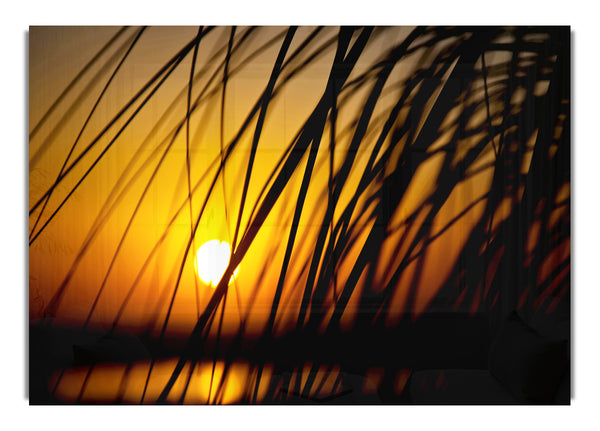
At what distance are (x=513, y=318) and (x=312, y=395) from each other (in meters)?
1.15

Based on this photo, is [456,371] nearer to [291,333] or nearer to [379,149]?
[291,333]

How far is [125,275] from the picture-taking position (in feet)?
12.3

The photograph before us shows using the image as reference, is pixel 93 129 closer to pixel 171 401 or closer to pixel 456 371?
pixel 171 401

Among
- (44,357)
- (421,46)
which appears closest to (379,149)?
(421,46)

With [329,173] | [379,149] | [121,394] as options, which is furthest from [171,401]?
[379,149]

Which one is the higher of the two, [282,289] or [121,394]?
[282,289]

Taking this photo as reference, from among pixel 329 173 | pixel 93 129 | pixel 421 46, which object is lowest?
pixel 329 173

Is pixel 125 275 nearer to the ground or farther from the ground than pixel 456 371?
farther from the ground

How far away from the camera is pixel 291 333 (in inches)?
148

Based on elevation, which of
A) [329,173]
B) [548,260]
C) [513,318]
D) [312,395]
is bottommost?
[312,395]

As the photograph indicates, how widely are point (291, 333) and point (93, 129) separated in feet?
5.00

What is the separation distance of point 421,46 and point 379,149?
60 cm

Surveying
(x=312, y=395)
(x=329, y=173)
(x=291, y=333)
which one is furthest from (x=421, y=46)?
(x=312, y=395)

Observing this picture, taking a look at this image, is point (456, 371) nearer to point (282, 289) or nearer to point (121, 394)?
point (282, 289)
